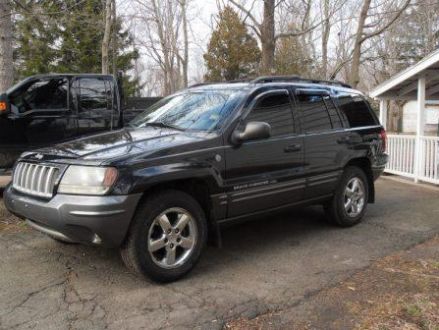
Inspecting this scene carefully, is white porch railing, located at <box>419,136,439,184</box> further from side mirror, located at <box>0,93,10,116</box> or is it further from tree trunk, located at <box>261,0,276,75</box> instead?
side mirror, located at <box>0,93,10,116</box>

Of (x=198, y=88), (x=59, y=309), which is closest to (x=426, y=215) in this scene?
(x=198, y=88)

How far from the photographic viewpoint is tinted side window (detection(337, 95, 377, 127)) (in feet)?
21.2

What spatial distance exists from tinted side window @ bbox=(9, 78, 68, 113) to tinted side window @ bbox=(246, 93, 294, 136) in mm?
4404

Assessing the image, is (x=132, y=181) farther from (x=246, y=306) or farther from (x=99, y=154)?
(x=246, y=306)

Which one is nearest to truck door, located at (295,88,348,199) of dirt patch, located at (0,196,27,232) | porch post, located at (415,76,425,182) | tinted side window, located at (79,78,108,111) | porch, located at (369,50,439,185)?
dirt patch, located at (0,196,27,232)

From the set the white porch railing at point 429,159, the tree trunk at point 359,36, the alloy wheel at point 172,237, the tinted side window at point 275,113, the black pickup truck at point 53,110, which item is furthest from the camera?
the tree trunk at point 359,36

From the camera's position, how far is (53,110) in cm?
826

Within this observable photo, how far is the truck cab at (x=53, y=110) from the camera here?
7.96m

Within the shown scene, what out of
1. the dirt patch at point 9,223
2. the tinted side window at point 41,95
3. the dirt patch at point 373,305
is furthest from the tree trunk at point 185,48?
the dirt patch at point 373,305

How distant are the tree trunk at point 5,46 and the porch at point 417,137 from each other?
836cm

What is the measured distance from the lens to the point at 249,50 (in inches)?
1155

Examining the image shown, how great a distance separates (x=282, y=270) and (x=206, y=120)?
1715mm

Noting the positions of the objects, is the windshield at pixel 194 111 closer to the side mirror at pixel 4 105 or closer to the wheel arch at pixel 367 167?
the wheel arch at pixel 367 167

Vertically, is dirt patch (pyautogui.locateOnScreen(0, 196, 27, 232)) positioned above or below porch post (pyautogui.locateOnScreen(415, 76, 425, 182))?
below
